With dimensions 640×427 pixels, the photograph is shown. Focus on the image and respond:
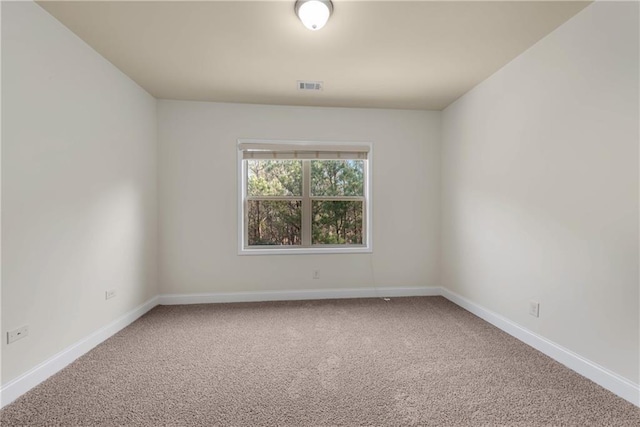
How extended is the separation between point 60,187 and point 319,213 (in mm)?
2601

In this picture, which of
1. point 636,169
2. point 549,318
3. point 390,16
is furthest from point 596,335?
point 390,16

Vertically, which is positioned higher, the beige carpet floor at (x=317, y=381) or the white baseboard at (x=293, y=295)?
the white baseboard at (x=293, y=295)

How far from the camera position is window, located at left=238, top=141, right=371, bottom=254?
3770mm

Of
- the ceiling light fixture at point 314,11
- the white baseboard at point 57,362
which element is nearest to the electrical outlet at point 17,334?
the white baseboard at point 57,362

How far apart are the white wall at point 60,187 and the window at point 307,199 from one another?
1338 millimetres

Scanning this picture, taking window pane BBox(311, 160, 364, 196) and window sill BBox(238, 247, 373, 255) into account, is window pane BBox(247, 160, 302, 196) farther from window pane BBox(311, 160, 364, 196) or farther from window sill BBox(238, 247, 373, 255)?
window sill BBox(238, 247, 373, 255)

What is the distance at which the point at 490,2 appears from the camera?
188 cm

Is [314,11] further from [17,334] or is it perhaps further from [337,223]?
[17,334]

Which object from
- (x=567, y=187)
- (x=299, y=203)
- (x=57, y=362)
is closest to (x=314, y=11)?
(x=567, y=187)

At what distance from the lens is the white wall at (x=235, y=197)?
355 centimetres

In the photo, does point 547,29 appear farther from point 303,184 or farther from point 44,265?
point 44,265

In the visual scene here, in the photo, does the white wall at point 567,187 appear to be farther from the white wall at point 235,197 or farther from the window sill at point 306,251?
the window sill at point 306,251

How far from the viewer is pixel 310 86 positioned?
3125 millimetres

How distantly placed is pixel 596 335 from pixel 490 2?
225cm
